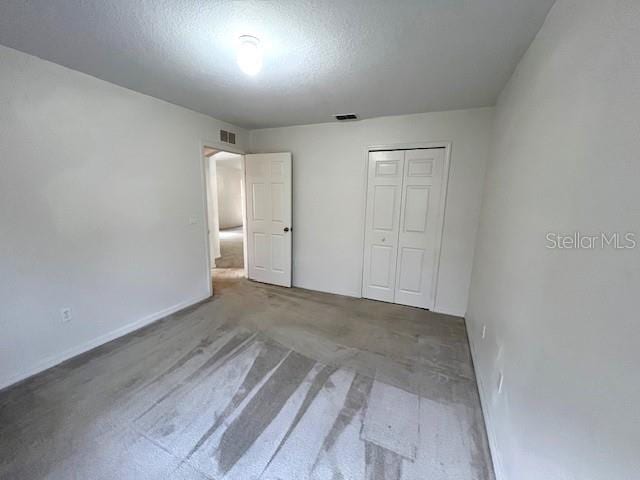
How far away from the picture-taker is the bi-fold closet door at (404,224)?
2.96 meters

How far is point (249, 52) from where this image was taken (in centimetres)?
158

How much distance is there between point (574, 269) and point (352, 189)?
2.64 meters

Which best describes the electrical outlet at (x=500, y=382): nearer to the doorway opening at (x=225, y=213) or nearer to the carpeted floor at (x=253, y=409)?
the carpeted floor at (x=253, y=409)

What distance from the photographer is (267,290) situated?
3725 mm

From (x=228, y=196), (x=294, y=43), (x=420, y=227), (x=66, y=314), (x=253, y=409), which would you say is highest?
(x=294, y=43)

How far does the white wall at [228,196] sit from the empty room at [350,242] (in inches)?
262

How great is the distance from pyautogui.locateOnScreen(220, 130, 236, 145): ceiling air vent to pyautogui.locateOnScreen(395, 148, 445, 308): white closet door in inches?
92.7

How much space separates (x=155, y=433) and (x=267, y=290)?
90.4 inches

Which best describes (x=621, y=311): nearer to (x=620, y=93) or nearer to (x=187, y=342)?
(x=620, y=93)

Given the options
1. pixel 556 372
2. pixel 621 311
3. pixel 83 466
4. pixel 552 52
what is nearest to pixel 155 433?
pixel 83 466

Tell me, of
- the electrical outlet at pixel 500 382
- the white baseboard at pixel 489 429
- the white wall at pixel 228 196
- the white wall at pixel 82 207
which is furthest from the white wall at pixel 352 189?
the white wall at pixel 228 196

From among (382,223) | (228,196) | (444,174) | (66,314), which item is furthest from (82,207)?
(228,196)

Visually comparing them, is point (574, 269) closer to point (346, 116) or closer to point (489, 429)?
point (489, 429)

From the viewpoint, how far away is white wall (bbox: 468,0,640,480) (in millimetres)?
616
